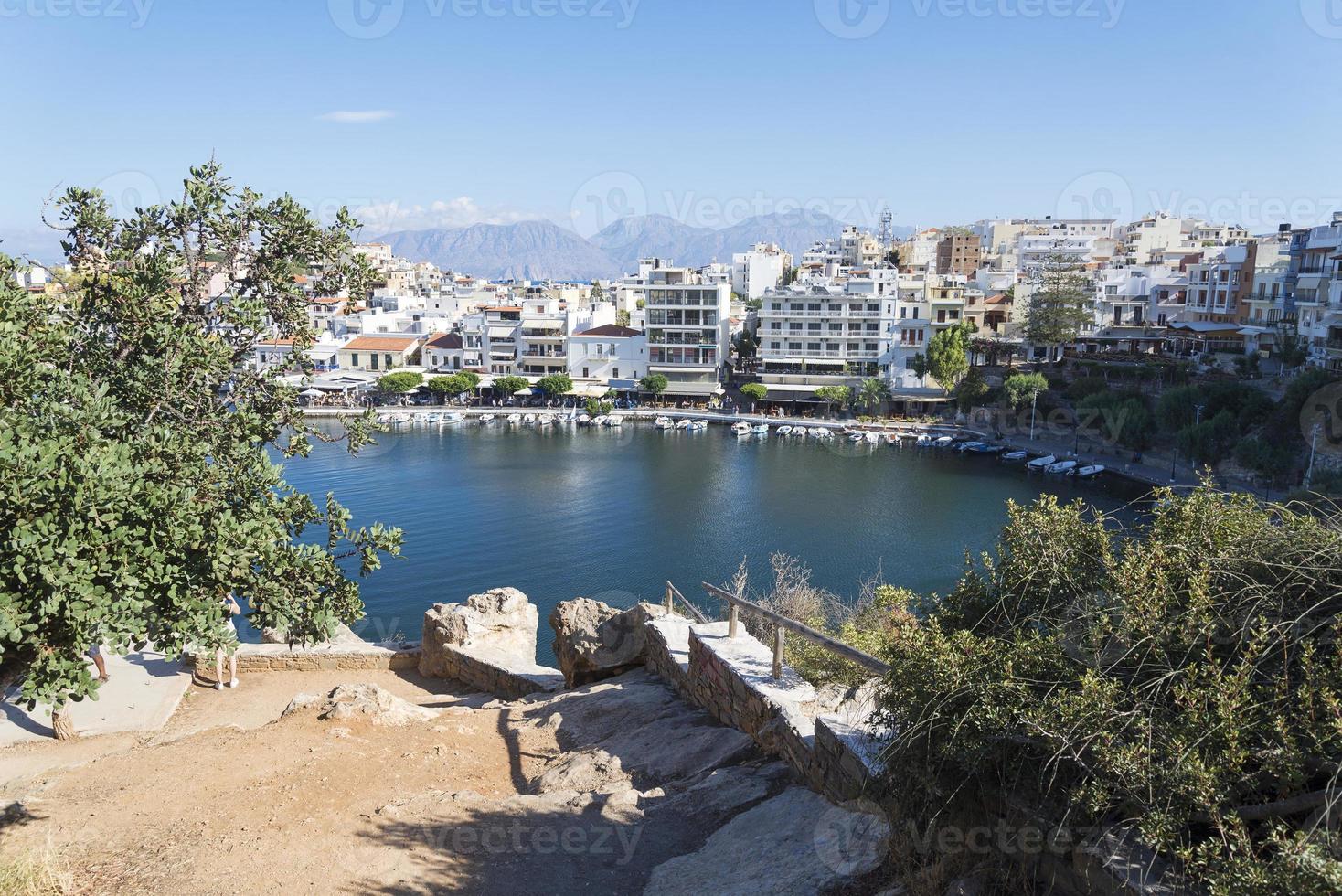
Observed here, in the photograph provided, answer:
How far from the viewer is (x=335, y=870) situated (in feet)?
22.2

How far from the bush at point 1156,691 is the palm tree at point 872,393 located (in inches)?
2331

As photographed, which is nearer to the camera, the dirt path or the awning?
the dirt path

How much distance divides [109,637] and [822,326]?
64.2m

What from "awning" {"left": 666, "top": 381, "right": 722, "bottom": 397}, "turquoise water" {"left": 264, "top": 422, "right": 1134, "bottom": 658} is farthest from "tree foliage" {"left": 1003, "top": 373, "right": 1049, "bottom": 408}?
"awning" {"left": 666, "top": 381, "right": 722, "bottom": 397}

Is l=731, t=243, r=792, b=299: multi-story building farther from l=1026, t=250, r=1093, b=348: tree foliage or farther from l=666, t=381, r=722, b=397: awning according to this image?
l=1026, t=250, r=1093, b=348: tree foliage

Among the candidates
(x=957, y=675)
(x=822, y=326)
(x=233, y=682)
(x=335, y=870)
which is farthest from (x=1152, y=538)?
(x=822, y=326)

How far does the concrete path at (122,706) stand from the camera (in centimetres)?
1259

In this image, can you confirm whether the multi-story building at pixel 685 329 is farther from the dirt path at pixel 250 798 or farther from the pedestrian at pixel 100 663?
the dirt path at pixel 250 798

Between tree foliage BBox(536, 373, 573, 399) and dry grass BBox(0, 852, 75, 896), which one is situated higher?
dry grass BBox(0, 852, 75, 896)

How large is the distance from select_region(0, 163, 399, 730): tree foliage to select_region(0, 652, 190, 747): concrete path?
6.01 meters

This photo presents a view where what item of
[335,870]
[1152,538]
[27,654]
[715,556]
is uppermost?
[1152,538]

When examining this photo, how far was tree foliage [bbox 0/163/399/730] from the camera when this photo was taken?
5605mm

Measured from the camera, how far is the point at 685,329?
69.6 meters

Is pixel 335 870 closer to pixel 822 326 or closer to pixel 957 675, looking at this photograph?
pixel 957 675
